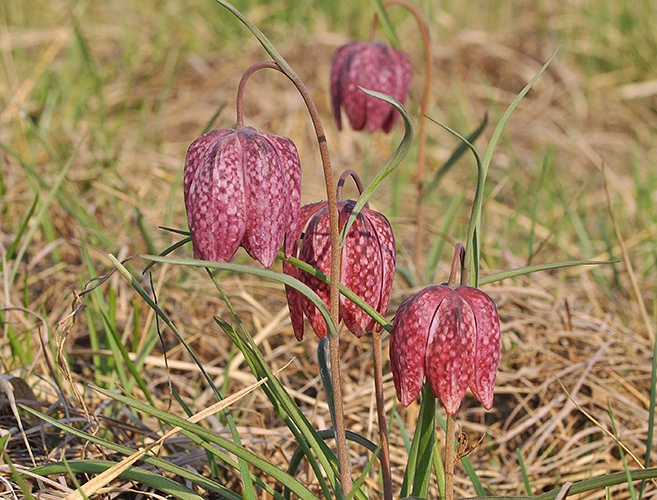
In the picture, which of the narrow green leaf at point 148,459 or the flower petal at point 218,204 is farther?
the narrow green leaf at point 148,459

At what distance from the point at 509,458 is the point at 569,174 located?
2.38 m

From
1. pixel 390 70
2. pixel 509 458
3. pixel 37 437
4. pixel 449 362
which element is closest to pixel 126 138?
pixel 390 70

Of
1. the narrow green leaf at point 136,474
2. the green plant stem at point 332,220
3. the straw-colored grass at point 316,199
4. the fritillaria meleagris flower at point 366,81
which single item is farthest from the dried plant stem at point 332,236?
the fritillaria meleagris flower at point 366,81

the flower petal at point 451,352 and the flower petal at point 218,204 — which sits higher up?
the flower petal at point 218,204

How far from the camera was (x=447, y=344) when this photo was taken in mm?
832

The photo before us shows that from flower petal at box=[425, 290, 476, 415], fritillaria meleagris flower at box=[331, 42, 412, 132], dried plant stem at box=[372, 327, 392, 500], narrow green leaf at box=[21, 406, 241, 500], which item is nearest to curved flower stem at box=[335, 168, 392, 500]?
dried plant stem at box=[372, 327, 392, 500]

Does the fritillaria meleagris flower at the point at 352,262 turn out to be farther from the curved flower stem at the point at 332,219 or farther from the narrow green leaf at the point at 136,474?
the narrow green leaf at the point at 136,474

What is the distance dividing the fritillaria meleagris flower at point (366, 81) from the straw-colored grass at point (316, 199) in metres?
0.33

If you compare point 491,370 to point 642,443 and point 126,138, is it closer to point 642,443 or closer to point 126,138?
point 642,443

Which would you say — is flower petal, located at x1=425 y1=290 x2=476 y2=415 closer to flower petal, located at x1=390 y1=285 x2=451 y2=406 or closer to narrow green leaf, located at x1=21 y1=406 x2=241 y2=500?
flower petal, located at x1=390 y1=285 x2=451 y2=406

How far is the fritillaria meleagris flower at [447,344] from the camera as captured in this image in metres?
0.83

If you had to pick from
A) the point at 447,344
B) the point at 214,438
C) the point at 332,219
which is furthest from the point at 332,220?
the point at 214,438

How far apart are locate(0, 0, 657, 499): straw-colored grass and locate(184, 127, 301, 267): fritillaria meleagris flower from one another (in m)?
0.31

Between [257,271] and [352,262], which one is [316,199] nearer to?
[352,262]
